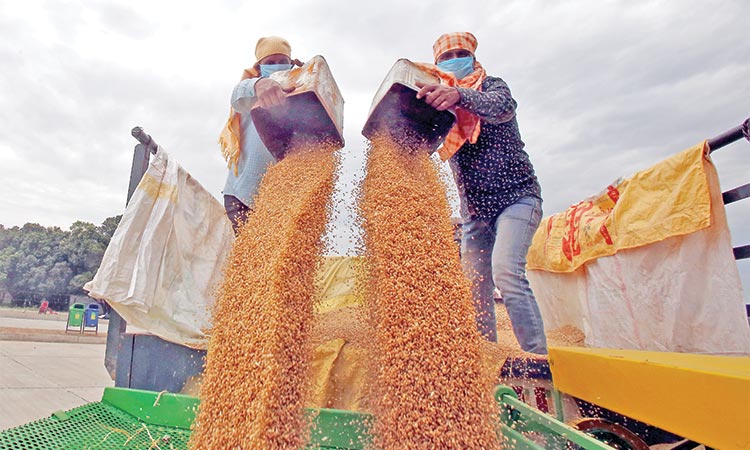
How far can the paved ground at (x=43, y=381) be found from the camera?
2855mm

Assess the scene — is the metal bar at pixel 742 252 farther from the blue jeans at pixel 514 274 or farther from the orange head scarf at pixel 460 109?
the orange head scarf at pixel 460 109

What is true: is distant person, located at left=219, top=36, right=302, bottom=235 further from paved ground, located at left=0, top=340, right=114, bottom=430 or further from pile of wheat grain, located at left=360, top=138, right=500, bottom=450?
paved ground, located at left=0, top=340, right=114, bottom=430

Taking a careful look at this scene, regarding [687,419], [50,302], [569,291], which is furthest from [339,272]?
[50,302]

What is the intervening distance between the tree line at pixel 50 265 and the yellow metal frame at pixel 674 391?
23.3 m

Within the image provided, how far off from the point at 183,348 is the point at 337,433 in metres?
1.00

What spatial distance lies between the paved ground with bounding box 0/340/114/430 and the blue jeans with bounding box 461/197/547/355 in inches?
107

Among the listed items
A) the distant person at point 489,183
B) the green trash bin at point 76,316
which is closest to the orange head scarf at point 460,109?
the distant person at point 489,183

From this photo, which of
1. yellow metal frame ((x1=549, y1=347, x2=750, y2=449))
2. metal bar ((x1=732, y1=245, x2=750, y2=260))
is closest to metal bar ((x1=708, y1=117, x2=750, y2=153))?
metal bar ((x1=732, y1=245, x2=750, y2=260))

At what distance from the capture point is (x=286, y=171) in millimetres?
1686

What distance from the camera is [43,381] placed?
3746 mm

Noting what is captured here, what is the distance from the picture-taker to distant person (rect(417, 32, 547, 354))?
5.94 feet

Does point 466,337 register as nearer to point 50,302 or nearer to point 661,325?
point 661,325

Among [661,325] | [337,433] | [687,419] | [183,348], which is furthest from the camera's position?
Answer: [661,325]

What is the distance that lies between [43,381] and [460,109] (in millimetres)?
4245
